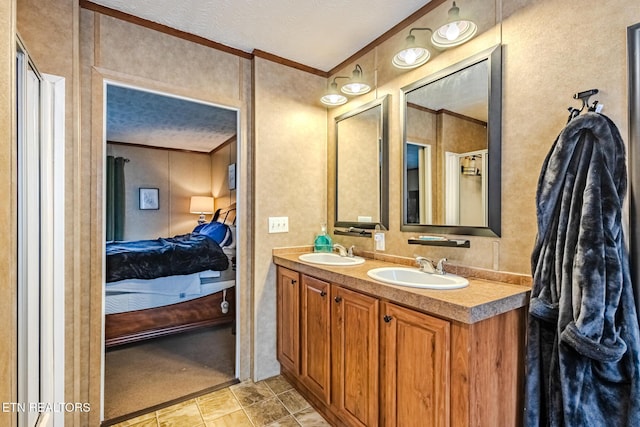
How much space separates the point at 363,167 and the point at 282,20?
3.65 ft

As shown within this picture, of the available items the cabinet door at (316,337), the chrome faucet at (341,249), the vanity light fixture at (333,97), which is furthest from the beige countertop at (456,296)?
the vanity light fixture at (333,97)

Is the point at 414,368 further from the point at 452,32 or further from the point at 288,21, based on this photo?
the point at 288,21

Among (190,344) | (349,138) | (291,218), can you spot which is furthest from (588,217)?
(190,344)

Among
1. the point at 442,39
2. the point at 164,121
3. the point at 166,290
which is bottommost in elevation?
the point at 166,290

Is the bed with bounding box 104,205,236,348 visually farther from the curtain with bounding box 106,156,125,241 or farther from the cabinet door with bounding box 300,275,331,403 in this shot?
the curtain with bounding box 106,156,125,241

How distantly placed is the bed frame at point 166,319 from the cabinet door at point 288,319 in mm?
1274

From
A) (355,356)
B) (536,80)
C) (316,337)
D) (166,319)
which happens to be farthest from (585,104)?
(166,319)

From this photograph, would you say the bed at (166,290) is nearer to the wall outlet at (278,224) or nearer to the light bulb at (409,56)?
the wall outlet at (278,224)

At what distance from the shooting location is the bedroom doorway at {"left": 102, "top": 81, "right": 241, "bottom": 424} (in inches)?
93.5

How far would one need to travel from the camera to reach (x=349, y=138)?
2486 mm

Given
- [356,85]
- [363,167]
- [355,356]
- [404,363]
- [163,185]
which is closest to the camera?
[404,363]

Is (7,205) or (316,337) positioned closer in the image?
(7,205)

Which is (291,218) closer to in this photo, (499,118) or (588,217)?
(499,118)

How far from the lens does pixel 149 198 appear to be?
17.3 feet
